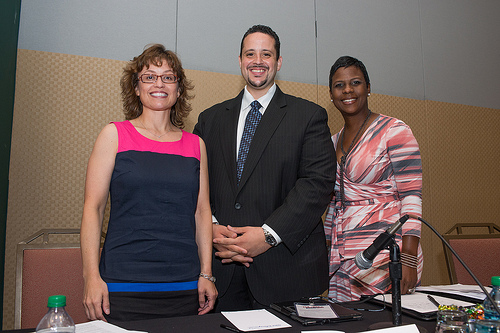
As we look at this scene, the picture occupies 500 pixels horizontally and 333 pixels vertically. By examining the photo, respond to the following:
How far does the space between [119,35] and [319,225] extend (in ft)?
6.42

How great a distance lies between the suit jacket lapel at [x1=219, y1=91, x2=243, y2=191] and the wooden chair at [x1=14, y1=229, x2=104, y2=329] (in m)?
0.80

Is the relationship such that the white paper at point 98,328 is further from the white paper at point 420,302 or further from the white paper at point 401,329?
the white paper at point 420,302

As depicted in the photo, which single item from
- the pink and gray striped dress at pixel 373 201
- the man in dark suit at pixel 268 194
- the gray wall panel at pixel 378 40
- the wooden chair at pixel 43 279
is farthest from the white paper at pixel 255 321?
the gray wall panel at pixel 378 40

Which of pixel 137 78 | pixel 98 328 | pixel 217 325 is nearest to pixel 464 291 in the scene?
pixel 217 325

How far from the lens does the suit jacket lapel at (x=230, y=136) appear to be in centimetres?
194

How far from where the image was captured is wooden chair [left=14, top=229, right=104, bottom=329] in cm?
175

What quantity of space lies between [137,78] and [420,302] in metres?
1.46

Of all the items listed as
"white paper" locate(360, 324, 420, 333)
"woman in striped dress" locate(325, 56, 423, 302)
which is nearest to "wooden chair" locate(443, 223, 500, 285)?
"woman in striped dress" locate(325, 56, 423, 302)

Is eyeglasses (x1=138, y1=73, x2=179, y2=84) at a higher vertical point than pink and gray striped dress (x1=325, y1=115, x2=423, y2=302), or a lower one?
higher

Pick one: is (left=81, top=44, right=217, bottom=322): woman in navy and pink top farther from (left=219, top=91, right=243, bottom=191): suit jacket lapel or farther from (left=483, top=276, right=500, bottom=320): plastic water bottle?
(left=483, top=276, right=500, bottom=320): plastic water bottle

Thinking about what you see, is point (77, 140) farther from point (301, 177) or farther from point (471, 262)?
point (471, 262)

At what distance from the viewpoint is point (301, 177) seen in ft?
6.36

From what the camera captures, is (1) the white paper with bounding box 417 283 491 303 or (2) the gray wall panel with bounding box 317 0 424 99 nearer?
(1) the white paper with bounding box 417 283 491 303

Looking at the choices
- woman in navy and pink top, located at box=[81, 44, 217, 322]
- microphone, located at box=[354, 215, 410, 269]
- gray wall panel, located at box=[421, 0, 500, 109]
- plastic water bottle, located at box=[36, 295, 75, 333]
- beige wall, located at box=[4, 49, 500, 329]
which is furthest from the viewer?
gray wall panel, located at box=[421, 0, 500, 109]
